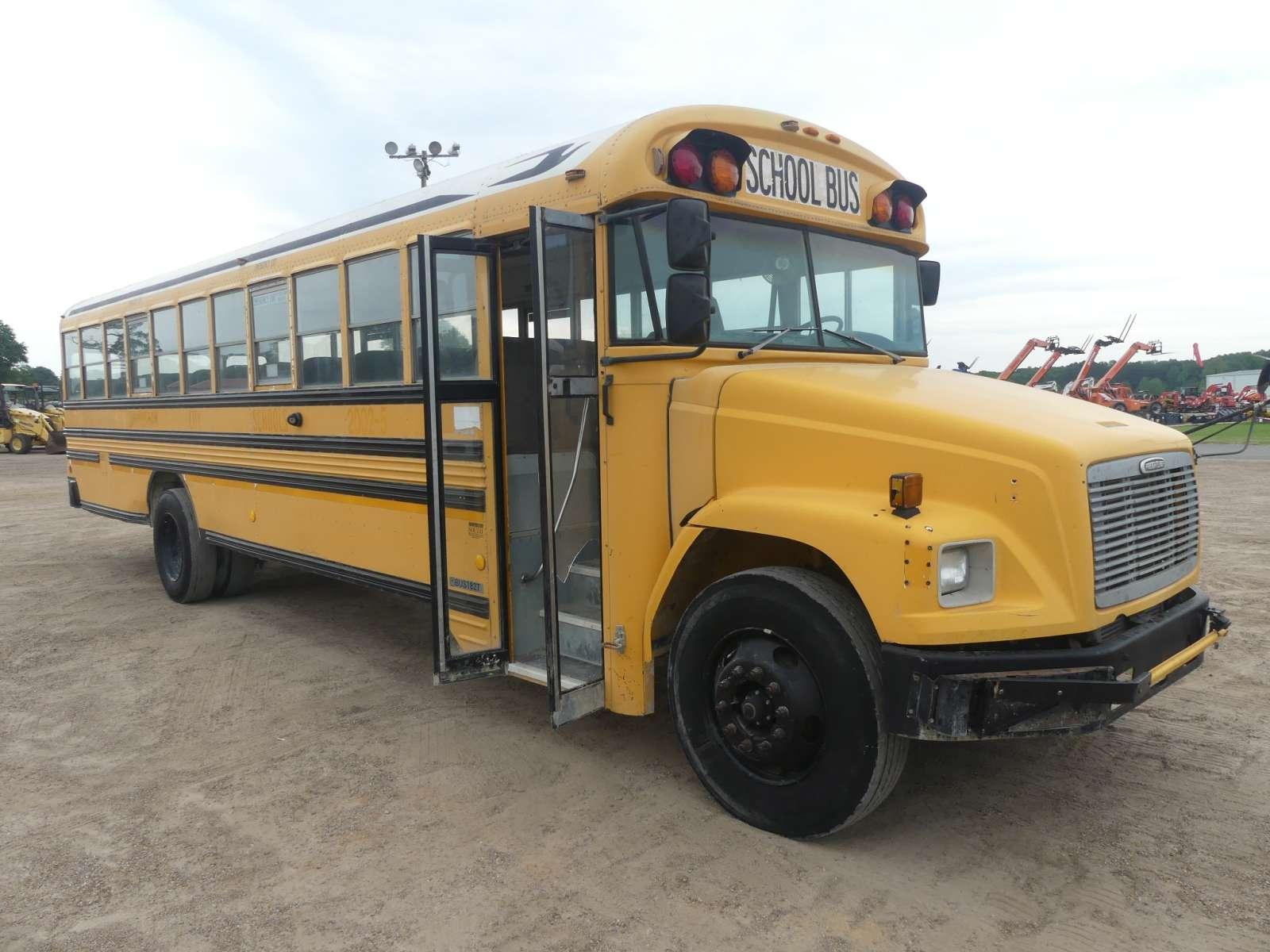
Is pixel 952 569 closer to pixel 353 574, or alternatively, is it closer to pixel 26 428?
pixel 353 574

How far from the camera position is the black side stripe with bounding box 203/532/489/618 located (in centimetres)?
437

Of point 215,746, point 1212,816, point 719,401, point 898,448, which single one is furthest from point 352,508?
point 1212,816

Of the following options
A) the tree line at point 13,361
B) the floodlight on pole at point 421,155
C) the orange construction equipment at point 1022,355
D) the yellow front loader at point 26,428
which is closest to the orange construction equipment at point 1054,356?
the orange construction equipment at point 1022,355

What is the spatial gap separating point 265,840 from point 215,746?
1.07 metres

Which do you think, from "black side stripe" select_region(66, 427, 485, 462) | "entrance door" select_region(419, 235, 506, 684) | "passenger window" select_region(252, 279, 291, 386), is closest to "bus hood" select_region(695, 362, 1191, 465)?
"entrance door" select_region(419, 235, 506, 684)

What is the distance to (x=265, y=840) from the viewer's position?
3.30m

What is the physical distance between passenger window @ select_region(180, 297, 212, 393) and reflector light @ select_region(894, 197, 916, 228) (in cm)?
475

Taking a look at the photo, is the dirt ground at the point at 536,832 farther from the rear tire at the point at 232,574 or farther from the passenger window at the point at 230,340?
the passenger window at the point at 230,340

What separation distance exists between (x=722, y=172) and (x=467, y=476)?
181 cm

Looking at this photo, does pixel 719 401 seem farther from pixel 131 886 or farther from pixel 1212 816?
pixel 131 886

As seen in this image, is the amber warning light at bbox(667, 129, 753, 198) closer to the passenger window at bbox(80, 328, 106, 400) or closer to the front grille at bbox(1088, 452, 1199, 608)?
the front grille at bbox(1088, 452, 1199, 608)

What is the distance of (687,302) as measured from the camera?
10.5 feet

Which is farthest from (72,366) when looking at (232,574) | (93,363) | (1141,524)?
(1141,524)

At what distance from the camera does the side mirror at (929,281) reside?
Result: 180 inches
